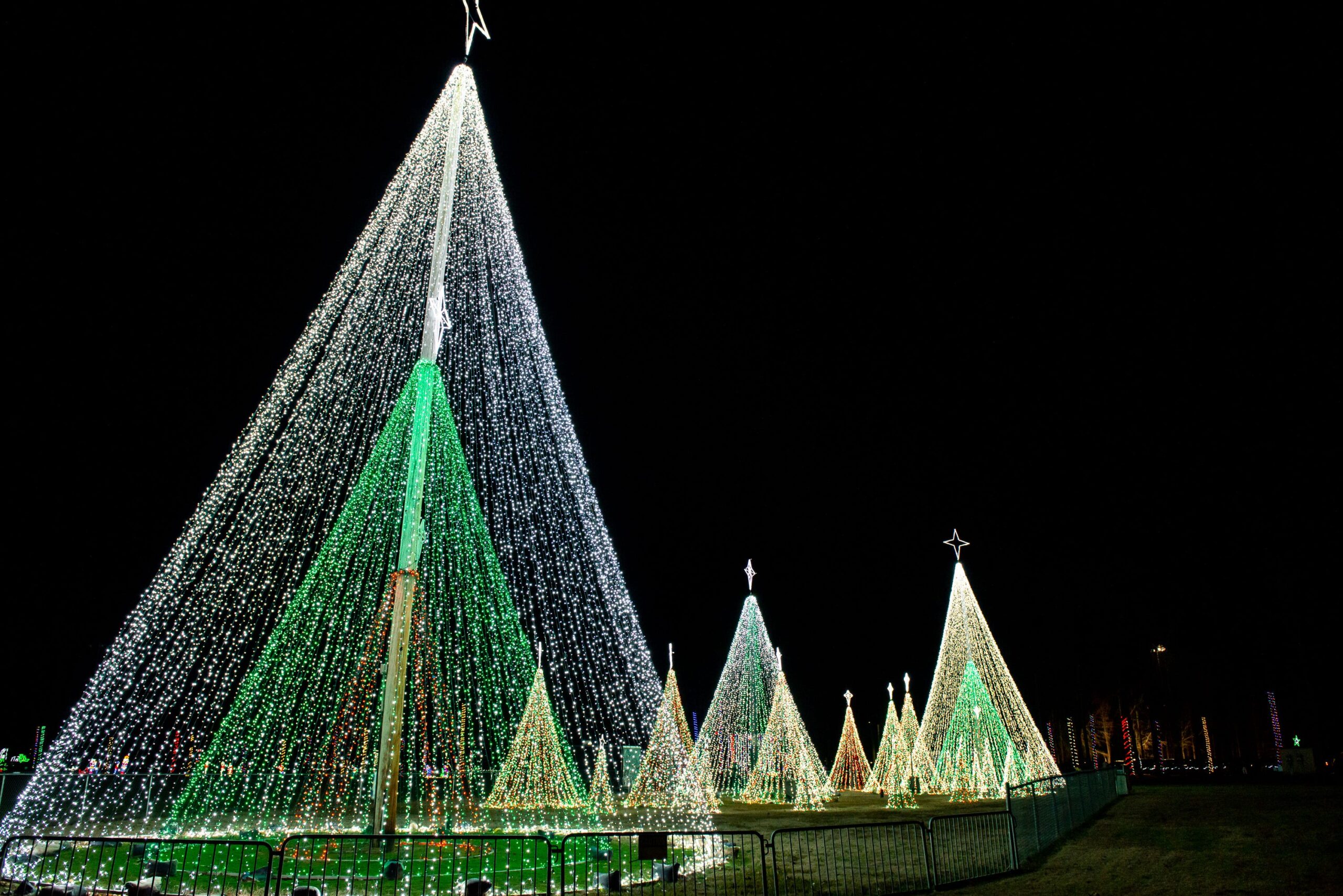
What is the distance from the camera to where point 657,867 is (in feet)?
32.0

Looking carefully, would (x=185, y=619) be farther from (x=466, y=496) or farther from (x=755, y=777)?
(x=755, y=777)

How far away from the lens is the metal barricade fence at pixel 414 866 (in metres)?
8.02

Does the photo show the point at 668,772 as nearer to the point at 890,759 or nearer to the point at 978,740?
the point at 978,740

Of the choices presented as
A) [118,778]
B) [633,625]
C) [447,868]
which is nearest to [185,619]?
[447,868]

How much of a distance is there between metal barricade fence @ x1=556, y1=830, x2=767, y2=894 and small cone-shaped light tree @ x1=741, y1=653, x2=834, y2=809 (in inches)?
442

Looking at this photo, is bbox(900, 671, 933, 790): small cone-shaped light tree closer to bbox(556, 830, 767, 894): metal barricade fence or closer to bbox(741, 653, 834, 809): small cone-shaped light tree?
bbox(741, 653, 834, 809): small cone-shaped light tree

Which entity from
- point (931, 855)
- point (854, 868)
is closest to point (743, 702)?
point (854, 868)

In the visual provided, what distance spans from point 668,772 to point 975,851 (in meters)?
11.2

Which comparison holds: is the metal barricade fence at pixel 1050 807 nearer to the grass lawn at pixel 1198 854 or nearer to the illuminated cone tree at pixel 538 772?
the grass lawn at pixel 1198 854

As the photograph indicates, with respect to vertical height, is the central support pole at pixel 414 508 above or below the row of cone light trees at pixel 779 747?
above

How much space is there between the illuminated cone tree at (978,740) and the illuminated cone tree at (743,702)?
17.0 ft

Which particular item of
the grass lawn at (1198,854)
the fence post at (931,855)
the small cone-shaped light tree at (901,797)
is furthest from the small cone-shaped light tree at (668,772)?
the small cone-shaped light tree at (901,797)

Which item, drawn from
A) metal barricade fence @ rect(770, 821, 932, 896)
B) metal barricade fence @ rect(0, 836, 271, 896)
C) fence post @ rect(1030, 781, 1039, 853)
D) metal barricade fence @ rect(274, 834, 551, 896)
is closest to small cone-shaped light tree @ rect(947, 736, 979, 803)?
metal barricade fence @ rect(770, 821, 932, 896)

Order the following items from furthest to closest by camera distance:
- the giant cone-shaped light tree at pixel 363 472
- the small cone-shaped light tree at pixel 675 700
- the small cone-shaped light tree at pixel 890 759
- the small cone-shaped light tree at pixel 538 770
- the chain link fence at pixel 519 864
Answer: the small cone-shaped light tree at pixel 890 759, the small cone-shaped light tree at pixel 675 700, the small cone-shaped light tree at pixel 538 770, the giant cone-shaped light tree at pixel 363 472, the chain link fence at pixel 519 864
